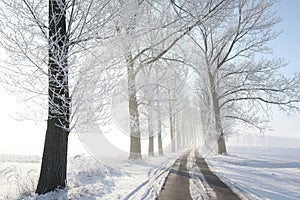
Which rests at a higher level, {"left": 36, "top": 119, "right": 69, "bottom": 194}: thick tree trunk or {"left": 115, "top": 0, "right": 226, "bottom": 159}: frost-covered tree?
{"left": 115, "top": 0, "right": 226, "bottom": 159}: frost-covered tree

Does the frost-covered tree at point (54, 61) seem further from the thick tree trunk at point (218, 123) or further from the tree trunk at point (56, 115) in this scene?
the thick tree trunk at point (218, 123)

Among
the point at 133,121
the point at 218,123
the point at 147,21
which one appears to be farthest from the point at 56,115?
the point at 218,123

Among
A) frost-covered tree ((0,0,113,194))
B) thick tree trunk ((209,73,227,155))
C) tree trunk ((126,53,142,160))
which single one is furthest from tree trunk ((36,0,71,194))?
thick tree trunk ((209,73,227,155))

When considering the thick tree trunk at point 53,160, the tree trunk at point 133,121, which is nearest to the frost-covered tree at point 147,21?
the tree trunk at point 133,121

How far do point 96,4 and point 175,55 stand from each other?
33.6 feet

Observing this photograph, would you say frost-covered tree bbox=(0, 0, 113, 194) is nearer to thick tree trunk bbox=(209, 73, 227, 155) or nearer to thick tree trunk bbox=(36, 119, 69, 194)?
thick tree trunk bbox=(36, 119, 69, 194)

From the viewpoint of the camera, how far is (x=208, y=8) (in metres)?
10.3

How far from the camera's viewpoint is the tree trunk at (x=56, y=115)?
627cm

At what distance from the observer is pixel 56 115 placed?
6.61 m

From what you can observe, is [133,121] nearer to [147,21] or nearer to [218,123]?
[147,21]

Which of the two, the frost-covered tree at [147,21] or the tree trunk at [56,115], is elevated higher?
the frost-covered tree at [147,21]

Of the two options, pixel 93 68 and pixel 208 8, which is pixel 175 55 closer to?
pixel 208 8

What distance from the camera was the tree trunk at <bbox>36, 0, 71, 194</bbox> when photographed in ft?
20.6

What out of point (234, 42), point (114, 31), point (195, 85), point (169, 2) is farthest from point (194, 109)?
point (114, 31)
